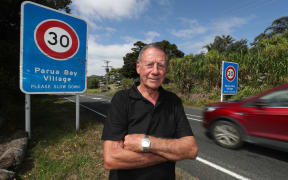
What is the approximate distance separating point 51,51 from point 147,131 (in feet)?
12.4

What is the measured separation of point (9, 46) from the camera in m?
4.45

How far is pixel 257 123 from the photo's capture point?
3328 millimetres

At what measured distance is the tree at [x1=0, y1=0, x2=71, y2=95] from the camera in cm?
414

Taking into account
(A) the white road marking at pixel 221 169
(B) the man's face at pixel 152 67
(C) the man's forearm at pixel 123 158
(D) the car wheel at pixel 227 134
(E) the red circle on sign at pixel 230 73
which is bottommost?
(A) the white road marking at pixel 221 169

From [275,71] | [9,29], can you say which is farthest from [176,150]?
[275,71]

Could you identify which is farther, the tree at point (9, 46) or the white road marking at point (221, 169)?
the tree at point (9, 46)

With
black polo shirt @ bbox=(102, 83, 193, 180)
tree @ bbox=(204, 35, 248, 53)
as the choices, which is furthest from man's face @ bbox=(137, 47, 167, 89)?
tree @ bbox=(204, 35, 248, 53)

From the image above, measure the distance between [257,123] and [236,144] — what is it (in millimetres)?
768

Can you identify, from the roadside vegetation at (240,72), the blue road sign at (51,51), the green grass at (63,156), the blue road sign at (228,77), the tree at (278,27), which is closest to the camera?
the green grass at (63,156)

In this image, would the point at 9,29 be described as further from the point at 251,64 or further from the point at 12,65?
the point at 251,64

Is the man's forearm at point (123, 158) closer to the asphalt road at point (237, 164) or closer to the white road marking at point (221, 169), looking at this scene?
the asphalt road at point (237, 164)

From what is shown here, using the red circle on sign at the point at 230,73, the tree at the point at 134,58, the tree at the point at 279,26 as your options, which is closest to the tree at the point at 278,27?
the tree at the point at 279,26

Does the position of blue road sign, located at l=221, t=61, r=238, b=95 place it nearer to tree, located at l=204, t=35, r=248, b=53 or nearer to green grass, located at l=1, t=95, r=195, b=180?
green grass, located at l=1, t=95, r=195, b=180

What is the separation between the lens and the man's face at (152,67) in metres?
1.58
